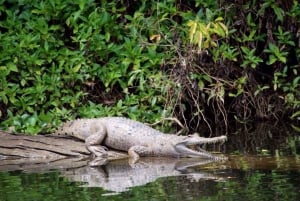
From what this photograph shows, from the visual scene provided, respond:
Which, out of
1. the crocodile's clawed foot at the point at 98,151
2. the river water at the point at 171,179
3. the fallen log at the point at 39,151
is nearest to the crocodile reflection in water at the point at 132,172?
the river water at the point at 171,179

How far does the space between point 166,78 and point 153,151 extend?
78.1 inches

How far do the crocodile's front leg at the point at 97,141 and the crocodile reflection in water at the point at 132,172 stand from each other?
0.34 m

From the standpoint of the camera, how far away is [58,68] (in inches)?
434

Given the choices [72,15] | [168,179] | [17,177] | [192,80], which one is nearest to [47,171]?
[17,177]

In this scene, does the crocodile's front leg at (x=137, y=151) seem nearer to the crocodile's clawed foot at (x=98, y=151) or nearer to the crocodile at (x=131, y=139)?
the crocodile at (x=131, y=139)

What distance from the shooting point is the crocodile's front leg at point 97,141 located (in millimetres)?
8820

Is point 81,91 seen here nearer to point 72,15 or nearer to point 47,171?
point 72,15

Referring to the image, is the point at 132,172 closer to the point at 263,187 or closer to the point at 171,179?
the point at 171,179

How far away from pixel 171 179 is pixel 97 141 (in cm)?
196

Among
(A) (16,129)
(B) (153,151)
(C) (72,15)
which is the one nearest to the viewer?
(B) (153,151)

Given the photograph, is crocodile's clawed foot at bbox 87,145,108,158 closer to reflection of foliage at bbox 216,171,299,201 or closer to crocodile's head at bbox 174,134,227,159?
crocodile's head at bbox 174,134,227,159

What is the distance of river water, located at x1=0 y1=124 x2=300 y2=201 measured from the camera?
6.48 m

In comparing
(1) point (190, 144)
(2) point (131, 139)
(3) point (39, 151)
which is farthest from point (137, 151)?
(3) point (39, 151)

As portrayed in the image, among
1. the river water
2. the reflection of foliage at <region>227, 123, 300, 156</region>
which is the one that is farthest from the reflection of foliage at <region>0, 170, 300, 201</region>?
the reflection of foliage at <region>227, 123, 300, 156</region>
